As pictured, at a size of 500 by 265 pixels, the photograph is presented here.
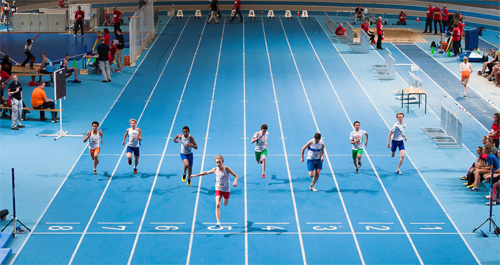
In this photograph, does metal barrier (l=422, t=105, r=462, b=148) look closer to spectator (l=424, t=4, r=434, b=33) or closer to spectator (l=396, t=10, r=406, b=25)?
spectator (l=424, t=4, r=434, b=33)

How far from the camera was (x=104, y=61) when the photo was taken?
2811 centimetres

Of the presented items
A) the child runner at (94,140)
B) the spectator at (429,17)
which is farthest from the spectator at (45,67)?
the spectator at (429,17)

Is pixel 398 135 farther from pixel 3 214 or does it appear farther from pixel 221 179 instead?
pixel 3 214

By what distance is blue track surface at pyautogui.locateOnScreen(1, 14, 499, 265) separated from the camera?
14.2 metres

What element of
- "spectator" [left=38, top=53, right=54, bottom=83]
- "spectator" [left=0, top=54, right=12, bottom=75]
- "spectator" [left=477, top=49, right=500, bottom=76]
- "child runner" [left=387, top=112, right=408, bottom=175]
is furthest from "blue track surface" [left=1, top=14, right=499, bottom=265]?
"spectator" [left=0, top=54, right=12, bottom=75]

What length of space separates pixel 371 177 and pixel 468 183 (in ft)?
7.74

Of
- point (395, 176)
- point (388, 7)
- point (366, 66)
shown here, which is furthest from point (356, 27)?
point (395, 176)

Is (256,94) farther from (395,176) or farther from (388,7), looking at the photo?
(388,7)

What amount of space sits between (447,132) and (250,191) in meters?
7.55

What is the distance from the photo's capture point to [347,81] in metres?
28.6

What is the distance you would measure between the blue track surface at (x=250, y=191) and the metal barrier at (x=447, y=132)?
61cm

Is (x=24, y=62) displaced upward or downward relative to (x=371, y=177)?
upward

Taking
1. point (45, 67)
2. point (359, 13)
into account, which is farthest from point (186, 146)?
point (359, 13)

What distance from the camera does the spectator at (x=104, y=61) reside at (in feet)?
91.1
